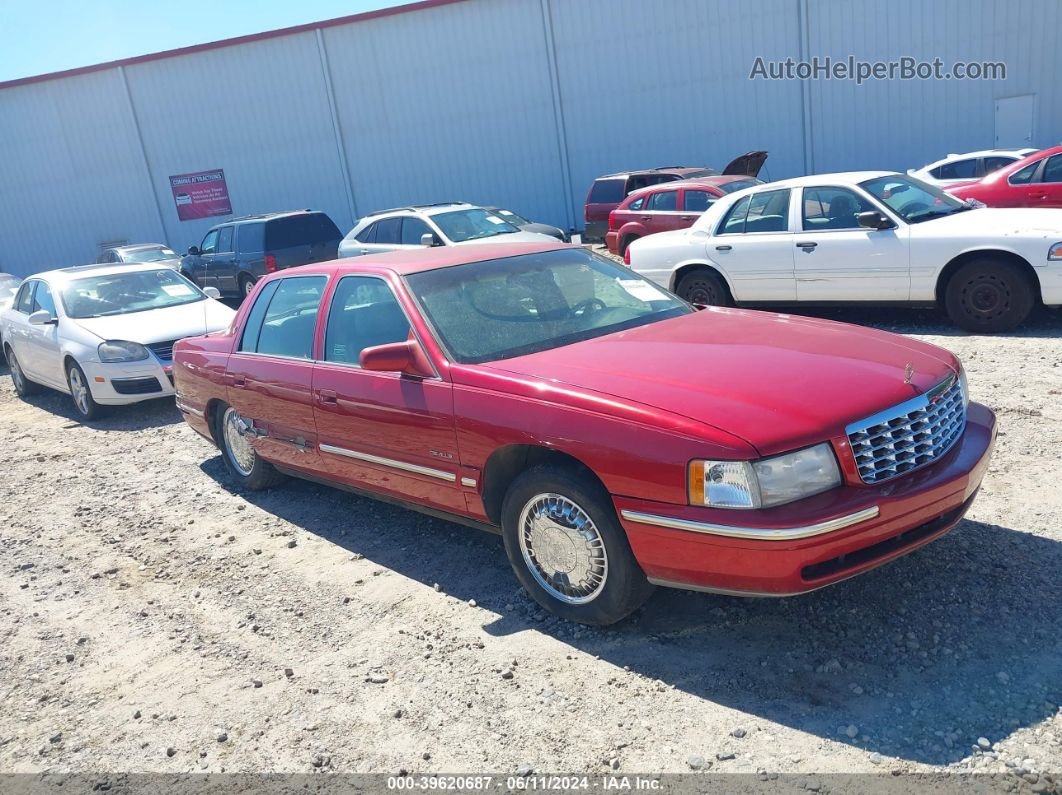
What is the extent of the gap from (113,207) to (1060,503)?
2896cm

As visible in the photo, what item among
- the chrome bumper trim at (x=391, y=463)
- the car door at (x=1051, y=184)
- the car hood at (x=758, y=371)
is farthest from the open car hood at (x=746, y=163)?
the chrome bumper trim at (x=391, y=463)

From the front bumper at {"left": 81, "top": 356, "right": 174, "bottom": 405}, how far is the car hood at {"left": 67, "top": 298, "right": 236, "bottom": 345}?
29 centimetres

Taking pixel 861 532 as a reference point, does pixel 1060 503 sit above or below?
below

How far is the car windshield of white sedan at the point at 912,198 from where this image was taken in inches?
328

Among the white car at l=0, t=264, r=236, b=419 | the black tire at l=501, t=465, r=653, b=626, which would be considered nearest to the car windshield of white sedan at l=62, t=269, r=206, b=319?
the white car at l=0, t=264, r=236, b=419

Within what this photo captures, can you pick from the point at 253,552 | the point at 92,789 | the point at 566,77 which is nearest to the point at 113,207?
the point at 566,77

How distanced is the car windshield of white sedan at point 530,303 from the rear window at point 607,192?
1235 cm

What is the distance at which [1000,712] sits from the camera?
9.71 feet

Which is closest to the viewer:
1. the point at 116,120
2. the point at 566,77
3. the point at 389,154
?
the point at 566,77

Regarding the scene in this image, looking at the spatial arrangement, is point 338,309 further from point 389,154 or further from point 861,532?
point 389,154

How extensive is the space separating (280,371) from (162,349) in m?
4.33

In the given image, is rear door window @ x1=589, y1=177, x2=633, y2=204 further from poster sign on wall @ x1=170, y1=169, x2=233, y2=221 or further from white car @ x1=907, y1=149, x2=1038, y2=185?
poster sign on wall @ x1=170, y1=169, x2=233, y2=221

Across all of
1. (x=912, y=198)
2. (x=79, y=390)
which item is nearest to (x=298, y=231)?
(x=79, y=390)

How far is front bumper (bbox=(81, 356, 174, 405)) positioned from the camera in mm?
8734
